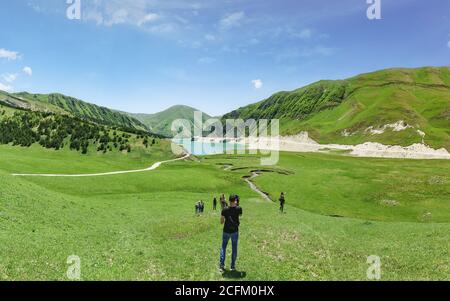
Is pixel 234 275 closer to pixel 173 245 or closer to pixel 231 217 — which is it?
pixel 231 217

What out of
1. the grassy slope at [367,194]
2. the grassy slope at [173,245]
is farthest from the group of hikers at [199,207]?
the grassy slope at [367,194]

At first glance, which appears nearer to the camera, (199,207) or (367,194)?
(199,207)

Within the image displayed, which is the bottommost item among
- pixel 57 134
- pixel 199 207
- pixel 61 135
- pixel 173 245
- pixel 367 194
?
pixel 367 194

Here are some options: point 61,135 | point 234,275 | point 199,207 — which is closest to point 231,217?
point 234,275

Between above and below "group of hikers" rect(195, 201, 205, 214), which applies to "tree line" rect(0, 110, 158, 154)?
above

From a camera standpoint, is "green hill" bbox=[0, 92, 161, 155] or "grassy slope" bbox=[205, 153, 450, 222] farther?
"green hill" bbox=[0, 92, 161, 155]

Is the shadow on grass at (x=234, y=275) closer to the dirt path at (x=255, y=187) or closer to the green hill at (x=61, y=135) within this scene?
the dirt path at (x=255, y=187)

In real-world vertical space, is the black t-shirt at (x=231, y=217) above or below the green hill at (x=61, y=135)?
below

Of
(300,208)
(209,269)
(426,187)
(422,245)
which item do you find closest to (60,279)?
(209,269)

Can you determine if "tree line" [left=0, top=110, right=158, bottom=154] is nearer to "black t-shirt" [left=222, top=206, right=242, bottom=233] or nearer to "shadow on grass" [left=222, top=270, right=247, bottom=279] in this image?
"shadow on grass" [left=222, top=270, right=247, bottom=279]

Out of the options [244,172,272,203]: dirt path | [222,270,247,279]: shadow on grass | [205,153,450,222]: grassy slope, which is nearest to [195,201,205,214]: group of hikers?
[205,153,450,222]: grassy slope

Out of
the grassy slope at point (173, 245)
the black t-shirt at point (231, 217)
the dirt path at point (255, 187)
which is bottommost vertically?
the dirt path at point (255, 187)

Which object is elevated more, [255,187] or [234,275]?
[234,275]

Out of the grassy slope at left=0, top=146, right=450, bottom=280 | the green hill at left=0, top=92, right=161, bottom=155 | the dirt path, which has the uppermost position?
the green hill at left=0, top=92, right=161, bottom=155
